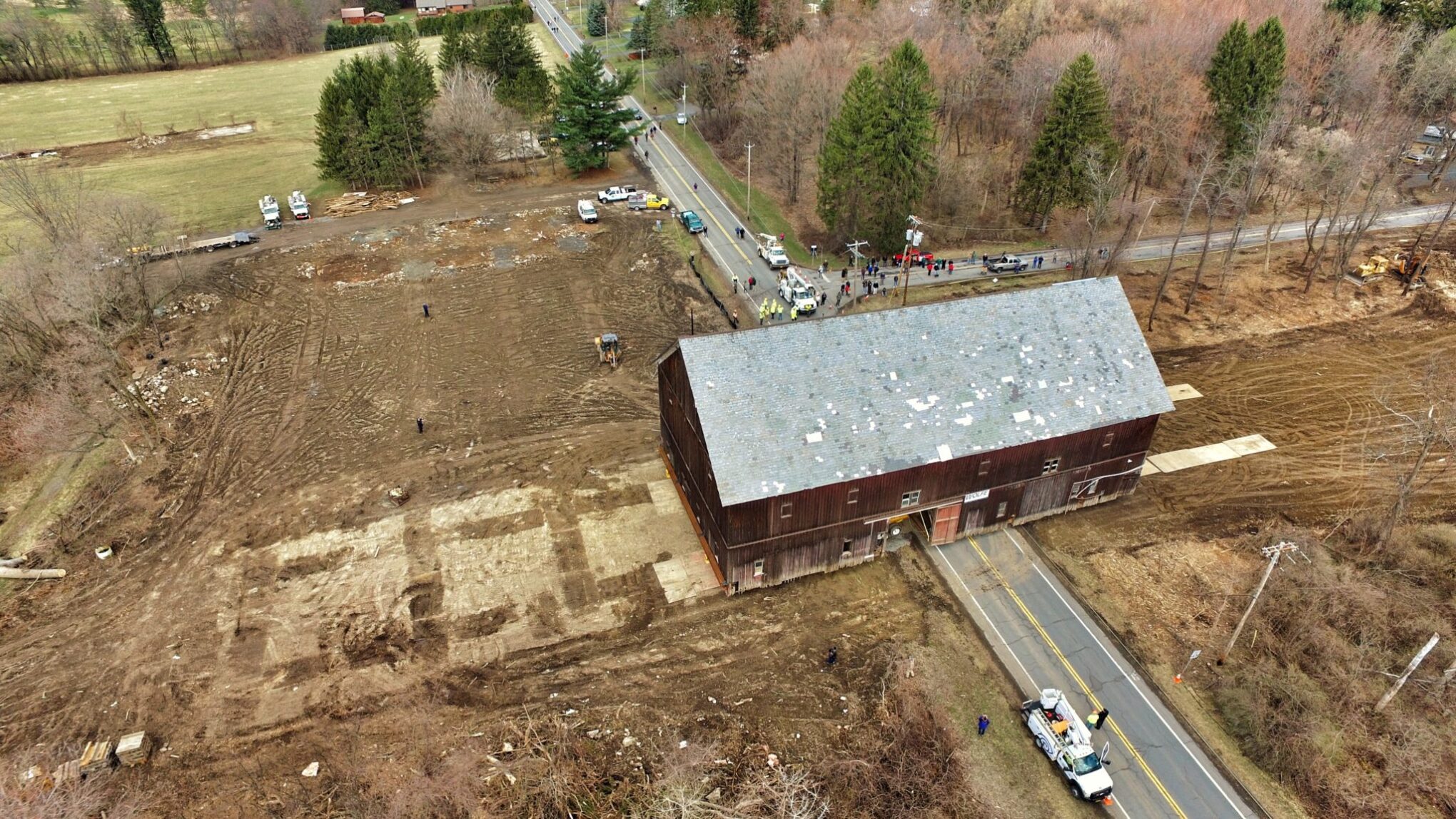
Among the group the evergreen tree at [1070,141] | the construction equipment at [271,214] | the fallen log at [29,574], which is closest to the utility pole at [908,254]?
the evergreen tree at [1070,141]

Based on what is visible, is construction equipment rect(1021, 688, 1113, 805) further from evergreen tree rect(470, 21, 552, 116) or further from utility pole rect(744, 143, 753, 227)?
evergreen tree rect(470, 21, 552, 116)

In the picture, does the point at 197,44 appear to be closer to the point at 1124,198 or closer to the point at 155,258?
the point at 155,258

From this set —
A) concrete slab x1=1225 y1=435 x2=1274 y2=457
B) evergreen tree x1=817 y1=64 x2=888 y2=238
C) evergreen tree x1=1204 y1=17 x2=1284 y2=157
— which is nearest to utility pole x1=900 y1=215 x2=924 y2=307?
evergreen tree x1=817 y1=64 x2=888 y2=238

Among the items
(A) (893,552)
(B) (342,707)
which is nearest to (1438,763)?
(A) (893,552)

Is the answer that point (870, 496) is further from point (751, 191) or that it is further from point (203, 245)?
point (203, 245)

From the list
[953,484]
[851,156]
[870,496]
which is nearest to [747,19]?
[851,156]

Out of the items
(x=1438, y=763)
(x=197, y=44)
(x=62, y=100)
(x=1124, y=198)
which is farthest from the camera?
(x=197, y=44)
